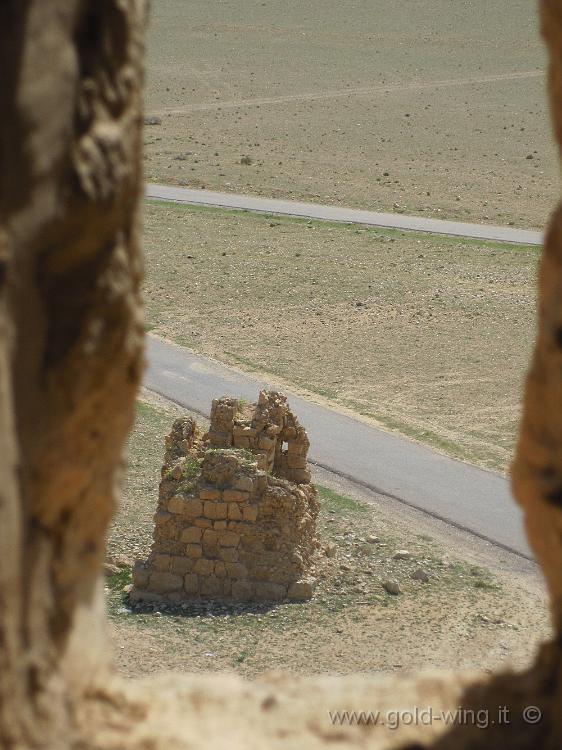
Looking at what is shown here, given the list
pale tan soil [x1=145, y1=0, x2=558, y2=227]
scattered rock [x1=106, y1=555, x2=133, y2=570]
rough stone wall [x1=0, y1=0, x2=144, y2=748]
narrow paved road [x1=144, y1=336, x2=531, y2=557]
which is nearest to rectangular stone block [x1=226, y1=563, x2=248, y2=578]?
scattered rock [x1=106, y1=555, x2=133, y2=570]

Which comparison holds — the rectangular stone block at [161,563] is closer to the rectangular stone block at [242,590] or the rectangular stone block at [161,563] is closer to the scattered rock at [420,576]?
the rectangular stone block at [242,590]

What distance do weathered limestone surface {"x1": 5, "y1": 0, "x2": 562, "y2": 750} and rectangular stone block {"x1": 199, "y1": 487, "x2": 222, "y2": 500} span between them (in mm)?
7983

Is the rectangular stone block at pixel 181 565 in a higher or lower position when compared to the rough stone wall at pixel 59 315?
lower

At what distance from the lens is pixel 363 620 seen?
50.0 ft

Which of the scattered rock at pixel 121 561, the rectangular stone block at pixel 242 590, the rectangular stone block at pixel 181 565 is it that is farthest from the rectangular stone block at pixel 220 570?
the scattered rock at pixel 121 561

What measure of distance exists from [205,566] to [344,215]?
26.5m

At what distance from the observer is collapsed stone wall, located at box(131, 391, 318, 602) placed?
1573cm

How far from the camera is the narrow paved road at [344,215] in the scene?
38438mm

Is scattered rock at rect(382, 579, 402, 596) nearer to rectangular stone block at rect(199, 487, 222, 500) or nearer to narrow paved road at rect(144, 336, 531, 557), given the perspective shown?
narrow paved road at rect(144, 336, 531, 557)

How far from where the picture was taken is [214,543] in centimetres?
1595

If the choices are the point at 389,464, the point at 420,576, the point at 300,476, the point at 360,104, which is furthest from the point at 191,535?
the point at 360,104

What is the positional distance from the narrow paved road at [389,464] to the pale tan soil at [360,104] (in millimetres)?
18872

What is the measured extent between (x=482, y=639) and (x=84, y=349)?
9.89 meters

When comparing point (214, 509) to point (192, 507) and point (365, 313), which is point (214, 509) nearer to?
point (192, 507)
